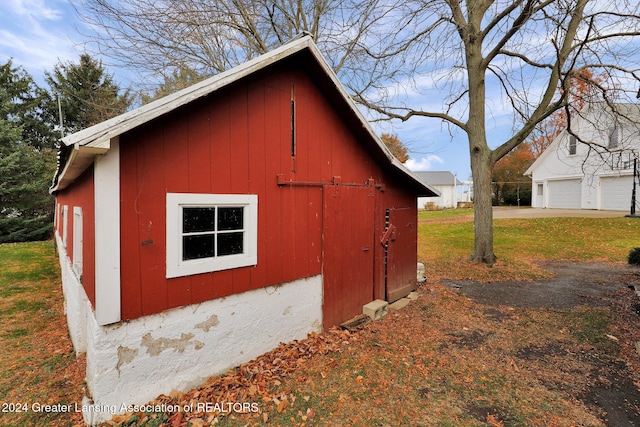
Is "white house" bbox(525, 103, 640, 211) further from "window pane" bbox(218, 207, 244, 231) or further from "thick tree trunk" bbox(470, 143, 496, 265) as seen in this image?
"window pane" bbox(218, 207, 244, 231)

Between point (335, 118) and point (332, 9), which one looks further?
point (332, 9)

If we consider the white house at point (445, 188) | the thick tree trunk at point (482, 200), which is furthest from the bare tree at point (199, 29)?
the white house at point (445, 188)

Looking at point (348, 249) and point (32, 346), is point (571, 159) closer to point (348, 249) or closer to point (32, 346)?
point (348, 249)

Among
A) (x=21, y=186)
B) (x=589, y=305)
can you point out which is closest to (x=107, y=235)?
(x=589, y=305)

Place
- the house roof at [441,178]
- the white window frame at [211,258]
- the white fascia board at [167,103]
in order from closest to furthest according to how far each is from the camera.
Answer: the white fascia board at [167,103] → the white window frame at [211,258] → the house roof at [441,178]

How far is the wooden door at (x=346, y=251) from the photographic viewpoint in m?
5.11

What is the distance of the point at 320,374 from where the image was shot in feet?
12.9

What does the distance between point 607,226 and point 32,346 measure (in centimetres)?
2228

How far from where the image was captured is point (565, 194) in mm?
24250

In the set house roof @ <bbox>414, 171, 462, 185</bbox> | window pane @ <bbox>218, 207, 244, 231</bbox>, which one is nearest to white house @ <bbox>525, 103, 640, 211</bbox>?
house roof @ <bbox>414, 171, 462, 185</bbox>

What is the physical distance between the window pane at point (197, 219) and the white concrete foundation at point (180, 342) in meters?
0.93

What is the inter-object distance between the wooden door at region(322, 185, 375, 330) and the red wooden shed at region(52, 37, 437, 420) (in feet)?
0.09

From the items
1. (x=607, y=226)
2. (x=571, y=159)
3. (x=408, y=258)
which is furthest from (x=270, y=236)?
(x=571, y=159)

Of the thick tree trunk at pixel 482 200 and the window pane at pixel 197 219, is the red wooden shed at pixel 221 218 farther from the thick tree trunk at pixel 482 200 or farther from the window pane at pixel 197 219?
the thick tree trunk at pixel 482 200
